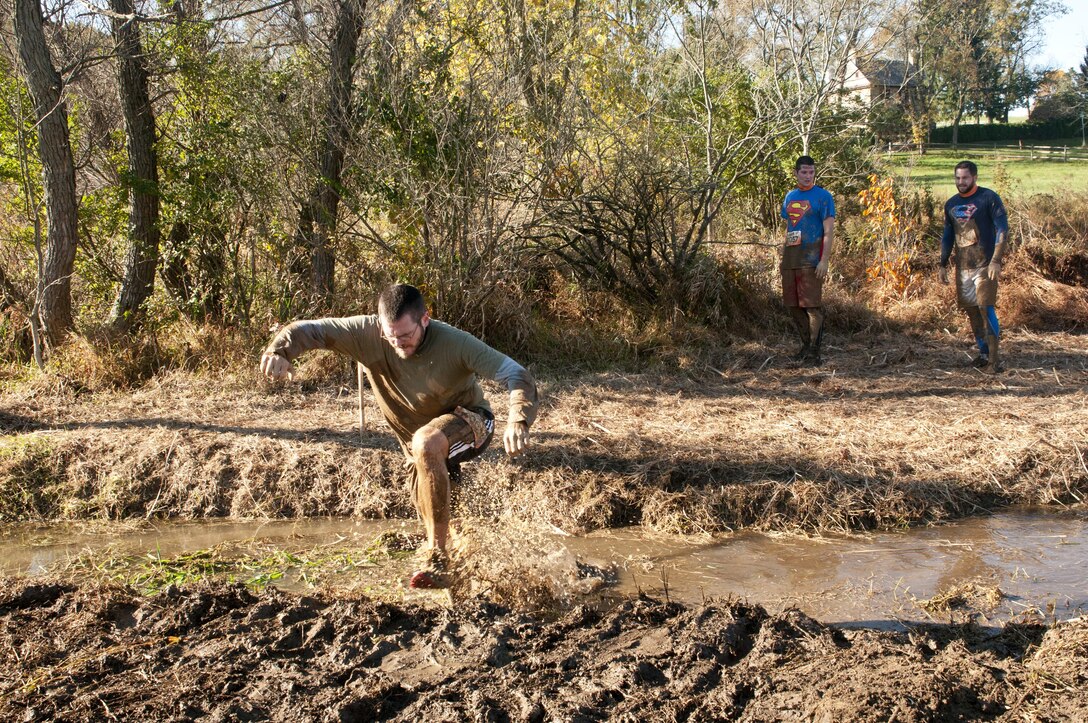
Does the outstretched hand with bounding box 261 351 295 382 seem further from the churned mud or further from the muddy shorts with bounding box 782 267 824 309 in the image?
the muddy shorts with bounding box 782 267 824 309

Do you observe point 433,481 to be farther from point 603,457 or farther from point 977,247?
point 977,247

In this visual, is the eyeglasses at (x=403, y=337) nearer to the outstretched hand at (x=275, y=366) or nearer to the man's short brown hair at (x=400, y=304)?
the man's short brown hair at (x=400, y=304)

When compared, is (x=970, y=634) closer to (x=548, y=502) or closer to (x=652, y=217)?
(x=548, y=502)

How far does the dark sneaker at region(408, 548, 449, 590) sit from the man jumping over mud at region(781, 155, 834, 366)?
5392 millimetres

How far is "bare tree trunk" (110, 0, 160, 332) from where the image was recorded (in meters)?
9.41

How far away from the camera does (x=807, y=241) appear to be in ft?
30.6

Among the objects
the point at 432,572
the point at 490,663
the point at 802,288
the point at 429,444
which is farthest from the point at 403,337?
the point at 802,288

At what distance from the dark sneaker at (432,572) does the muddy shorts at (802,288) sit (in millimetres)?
5388

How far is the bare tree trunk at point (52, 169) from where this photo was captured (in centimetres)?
892

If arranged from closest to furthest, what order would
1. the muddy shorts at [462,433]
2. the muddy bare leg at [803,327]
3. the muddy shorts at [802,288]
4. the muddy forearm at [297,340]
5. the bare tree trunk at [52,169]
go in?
the muddy forearm at [297,340]
the muddy shorts at [462,433]
the bare tree trunk at [52,169]
the muddy shorts at [802,288]
the muddy bare leg at [803,327]

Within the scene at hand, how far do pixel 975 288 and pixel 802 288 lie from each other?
163 cm

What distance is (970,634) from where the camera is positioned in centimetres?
458

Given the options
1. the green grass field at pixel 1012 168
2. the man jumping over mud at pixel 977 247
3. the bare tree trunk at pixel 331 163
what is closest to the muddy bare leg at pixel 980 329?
the man jumping over mud at pixel 977 247

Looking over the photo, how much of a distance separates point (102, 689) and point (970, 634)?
3.99 metres
